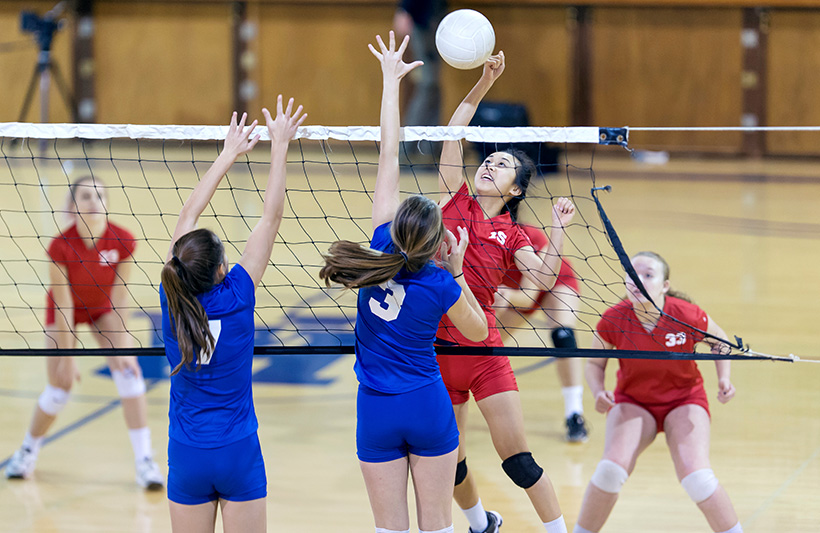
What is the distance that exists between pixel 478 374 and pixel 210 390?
112 centimetres

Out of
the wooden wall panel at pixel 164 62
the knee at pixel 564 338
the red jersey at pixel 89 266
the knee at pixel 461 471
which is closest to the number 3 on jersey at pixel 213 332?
the knee at pixel 461 471

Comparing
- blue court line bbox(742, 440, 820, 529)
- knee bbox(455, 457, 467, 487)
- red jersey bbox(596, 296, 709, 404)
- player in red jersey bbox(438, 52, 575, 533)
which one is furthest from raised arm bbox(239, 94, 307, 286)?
blue court line bbox(742, 440, 820, 529)

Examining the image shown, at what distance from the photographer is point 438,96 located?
538 inches

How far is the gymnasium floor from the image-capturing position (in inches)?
173

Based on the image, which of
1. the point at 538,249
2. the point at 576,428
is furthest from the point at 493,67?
the point at 576,428

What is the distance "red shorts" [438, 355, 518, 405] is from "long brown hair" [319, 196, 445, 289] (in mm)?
793

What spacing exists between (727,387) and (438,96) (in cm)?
1022

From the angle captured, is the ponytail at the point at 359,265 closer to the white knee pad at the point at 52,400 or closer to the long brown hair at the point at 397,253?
the long brown hair at the point at 397,253

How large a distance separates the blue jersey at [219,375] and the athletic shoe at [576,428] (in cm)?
252

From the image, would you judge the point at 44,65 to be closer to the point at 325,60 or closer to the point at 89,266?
the point at 325,60

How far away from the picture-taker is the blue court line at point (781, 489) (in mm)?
4314

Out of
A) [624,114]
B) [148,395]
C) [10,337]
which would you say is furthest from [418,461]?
[624,114]

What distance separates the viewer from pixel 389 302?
10.3 feet

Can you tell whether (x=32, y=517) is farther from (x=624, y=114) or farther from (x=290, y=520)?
(x=624, y=114)
